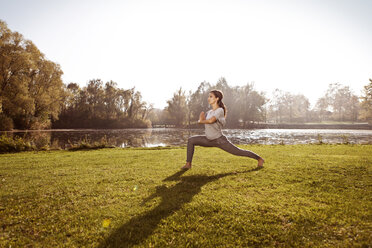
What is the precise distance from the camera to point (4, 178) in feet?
17.1

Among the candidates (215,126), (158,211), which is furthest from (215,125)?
(158,211)

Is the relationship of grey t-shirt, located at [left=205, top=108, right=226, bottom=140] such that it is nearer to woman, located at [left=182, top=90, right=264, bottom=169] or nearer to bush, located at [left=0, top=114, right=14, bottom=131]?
woman, located at [left=182, top=90, right=264, bottom=169]

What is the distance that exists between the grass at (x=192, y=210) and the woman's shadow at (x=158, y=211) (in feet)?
0.04

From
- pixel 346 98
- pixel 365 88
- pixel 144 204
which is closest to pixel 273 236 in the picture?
pixel 144 204

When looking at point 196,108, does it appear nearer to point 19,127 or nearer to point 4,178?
point 19,127

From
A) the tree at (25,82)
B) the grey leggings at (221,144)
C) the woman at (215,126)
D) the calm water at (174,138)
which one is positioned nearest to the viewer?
the woman at (215,126)

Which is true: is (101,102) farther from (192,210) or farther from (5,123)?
(192,210)

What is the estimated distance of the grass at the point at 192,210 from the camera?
2359 mm

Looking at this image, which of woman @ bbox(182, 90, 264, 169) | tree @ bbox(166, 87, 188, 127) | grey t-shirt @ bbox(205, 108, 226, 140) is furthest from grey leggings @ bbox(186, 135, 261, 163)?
tree @ bbox(166, 87, 188, 127)

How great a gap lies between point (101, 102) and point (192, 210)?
6638cm

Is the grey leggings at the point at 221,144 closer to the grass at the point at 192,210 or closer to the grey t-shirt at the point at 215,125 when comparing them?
the grey t-shirt at the point at 215,125

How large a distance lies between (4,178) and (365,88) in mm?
70322

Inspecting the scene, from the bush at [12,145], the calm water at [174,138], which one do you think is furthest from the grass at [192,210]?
the calm water at [174,138]

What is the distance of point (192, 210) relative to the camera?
3.04 meters
